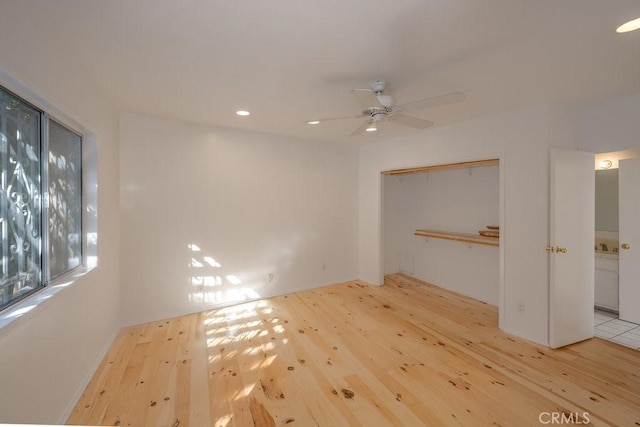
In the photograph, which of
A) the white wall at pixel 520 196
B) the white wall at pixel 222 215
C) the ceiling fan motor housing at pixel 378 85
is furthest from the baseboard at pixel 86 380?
the white wall at pixel 520 196

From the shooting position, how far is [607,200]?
395 centimetres

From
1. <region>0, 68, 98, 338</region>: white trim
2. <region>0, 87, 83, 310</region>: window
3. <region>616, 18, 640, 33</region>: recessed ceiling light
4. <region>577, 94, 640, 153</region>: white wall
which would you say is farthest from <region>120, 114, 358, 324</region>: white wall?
<region>616, 18, 640, 33</region>: recessed ceiling light

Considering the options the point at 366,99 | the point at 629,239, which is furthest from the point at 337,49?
the point at 629,239

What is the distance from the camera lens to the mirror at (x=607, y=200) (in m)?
3.87

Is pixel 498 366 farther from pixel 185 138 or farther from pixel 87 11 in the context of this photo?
pixel 185 138

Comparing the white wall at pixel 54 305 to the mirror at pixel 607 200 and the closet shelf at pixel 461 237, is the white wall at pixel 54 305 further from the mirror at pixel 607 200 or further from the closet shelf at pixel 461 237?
the mirror at pixel 607 200

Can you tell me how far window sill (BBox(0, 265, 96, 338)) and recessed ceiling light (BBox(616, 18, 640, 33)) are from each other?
3.73m

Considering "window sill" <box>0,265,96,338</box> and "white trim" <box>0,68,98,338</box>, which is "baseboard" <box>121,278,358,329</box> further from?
"window sill" <box>0,265,96,338</box>

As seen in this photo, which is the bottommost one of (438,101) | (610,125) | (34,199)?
(34,199)

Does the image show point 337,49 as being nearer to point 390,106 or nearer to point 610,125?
point 390,106

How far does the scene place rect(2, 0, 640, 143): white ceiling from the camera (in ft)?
4.83

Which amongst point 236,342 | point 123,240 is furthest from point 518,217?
point 123,240

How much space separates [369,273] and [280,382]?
9.99ft

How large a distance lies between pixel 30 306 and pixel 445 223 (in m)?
5.14
